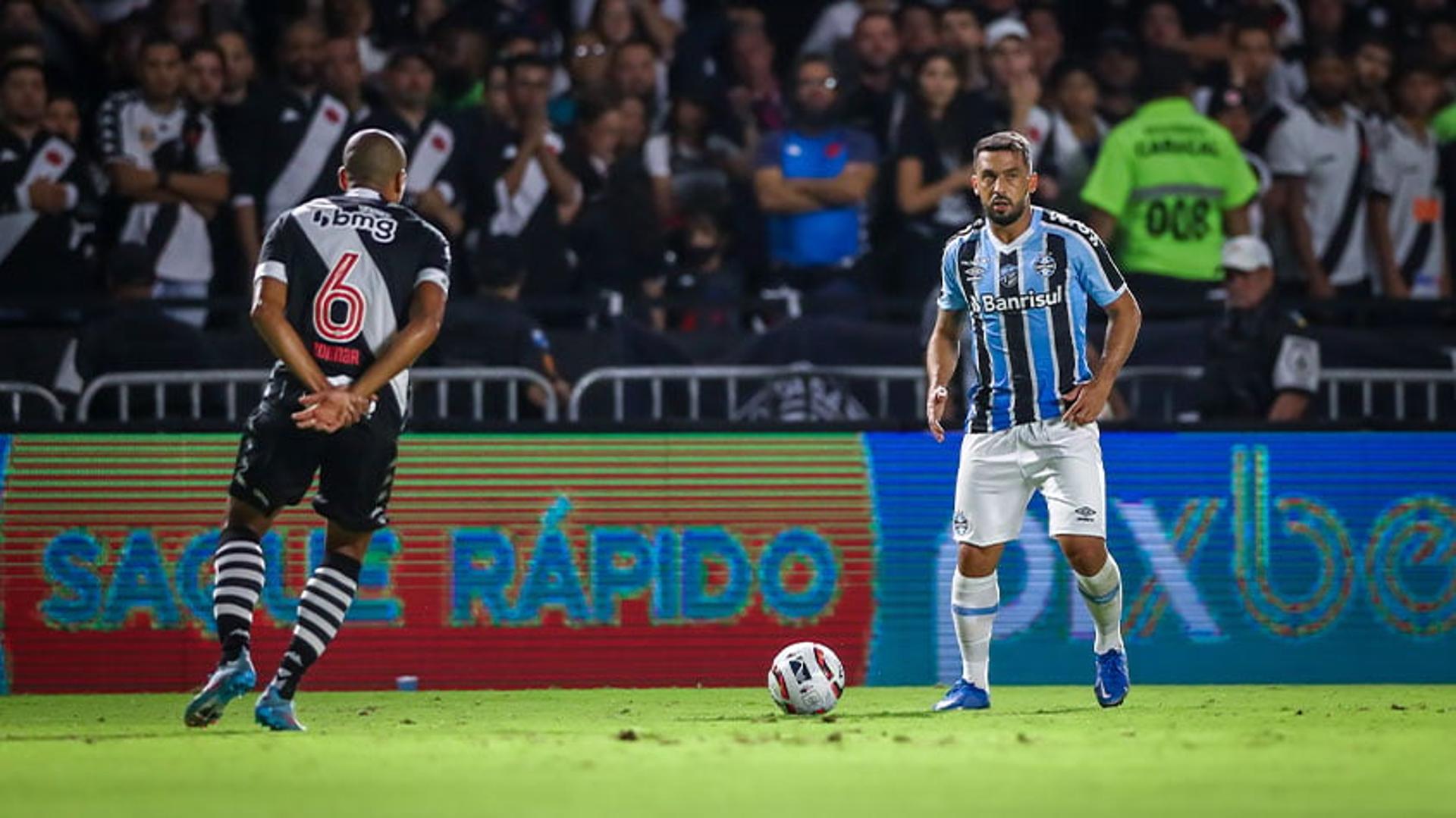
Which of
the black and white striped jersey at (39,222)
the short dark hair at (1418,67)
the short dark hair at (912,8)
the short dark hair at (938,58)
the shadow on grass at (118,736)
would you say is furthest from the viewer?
the short dark hair at (1418,67)

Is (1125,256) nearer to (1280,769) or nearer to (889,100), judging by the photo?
(889,100)

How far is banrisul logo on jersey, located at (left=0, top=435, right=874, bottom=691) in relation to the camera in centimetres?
1223

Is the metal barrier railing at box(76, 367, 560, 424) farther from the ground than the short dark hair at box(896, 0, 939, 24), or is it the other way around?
the short dark hair at box(896, 0, 939, 24)

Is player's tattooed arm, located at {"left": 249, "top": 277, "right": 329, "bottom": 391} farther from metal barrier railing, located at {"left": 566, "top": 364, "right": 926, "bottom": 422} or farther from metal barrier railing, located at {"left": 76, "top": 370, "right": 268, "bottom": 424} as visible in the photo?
metal barrier railing, located at {"left": 566, "top": 364, "right": 926, "bottom": 422}

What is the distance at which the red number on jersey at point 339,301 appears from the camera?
31.2 ft

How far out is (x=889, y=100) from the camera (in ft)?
51.6

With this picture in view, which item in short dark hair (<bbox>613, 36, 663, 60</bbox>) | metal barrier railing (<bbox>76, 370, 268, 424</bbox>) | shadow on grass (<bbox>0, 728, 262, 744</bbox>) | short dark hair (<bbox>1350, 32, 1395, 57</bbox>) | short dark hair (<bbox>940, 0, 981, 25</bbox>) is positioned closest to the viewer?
shadow on grass (<bbox>0, 728, 262, 744</bbox>)

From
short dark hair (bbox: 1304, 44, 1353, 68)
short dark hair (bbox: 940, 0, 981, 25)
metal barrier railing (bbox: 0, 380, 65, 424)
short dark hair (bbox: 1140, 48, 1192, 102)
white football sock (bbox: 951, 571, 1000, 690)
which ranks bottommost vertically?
white football sock (bbox: 951, 571, 1000, 690)

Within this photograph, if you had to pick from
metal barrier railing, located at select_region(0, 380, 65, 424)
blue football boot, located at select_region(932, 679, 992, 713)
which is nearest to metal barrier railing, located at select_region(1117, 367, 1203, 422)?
blue football boot, located at select_region(932, 679, 992, 713)

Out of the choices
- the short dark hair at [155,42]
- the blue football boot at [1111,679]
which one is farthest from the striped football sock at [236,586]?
the short dark hair at [155,42]

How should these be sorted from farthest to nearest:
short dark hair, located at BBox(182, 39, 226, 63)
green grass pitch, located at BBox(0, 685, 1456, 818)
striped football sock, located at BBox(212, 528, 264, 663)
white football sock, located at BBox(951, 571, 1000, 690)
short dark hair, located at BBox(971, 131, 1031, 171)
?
short dark hair, located at BBox(182, 39, 226, 63)
white football sock, located at BBox(951, 571, 1000, 690)
short dark hair, located at BBox(971, 131, 1031, 171)
striped football sock, located at BBox(212, 528, 264, 663)
green grass pitch, located at BBox(0, 685, 1456, 818)

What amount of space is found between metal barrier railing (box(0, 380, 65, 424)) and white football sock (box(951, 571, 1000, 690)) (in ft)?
17.3

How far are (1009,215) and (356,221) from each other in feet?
8.78

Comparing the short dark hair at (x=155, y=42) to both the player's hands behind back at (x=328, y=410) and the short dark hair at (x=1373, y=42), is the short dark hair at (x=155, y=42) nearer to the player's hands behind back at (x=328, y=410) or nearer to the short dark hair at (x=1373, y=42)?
the player's hands behind back at (x=328, y=410)
